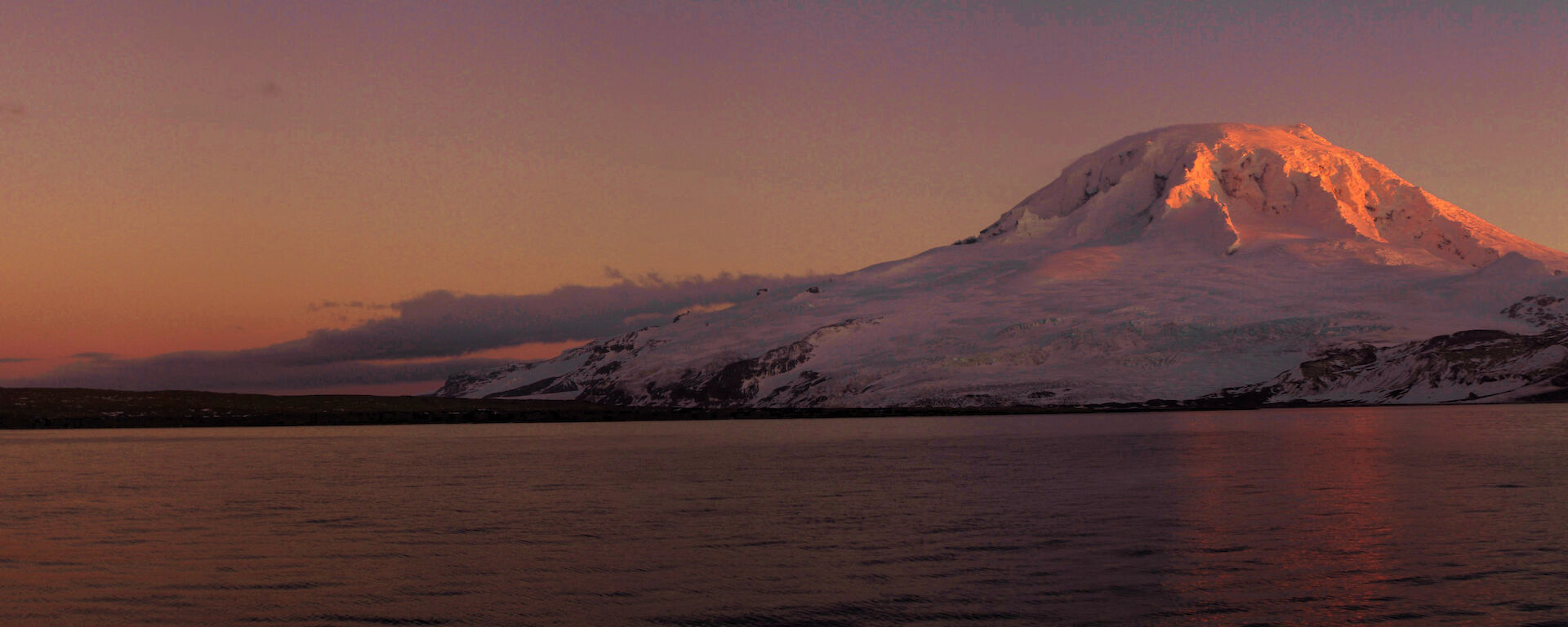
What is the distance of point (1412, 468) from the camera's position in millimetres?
69938

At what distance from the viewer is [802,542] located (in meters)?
40.4

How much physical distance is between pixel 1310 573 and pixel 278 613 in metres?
25.2

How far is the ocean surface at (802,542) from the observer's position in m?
28.9

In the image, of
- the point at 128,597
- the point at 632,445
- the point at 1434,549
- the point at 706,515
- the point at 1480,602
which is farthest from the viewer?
the point at 632,445

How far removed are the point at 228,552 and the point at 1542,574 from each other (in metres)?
36.5

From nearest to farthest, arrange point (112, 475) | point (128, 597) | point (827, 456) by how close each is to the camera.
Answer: point (128, 597), point (112, 475), point (827, 456)

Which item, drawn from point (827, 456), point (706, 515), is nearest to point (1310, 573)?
point (706, 515)

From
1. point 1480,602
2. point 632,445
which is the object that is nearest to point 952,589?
point 1480,602

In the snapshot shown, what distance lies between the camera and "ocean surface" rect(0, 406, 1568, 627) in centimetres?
2891

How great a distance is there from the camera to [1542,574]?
32.1 metres

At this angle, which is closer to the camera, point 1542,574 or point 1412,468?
point 1542,574

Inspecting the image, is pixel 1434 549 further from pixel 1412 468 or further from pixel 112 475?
pixel 112 475

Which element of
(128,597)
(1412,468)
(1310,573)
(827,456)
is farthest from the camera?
(827,456)

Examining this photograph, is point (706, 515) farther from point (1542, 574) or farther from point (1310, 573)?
point (1542, 574)
